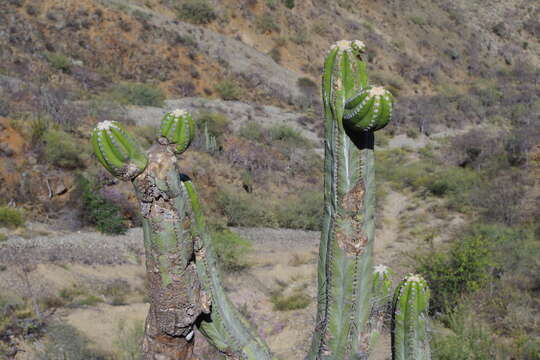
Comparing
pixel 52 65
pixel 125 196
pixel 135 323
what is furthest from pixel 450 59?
pixel 135 323

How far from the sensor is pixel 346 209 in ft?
8.77

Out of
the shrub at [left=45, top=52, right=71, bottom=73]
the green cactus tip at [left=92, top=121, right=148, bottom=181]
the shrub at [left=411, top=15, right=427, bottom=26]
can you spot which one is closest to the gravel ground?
the green cactus tip at [left=92, top=121, right=148, bottom=181]

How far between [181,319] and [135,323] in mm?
5475

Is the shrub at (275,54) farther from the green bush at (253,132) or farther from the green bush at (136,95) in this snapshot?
the green bush at (253,132)

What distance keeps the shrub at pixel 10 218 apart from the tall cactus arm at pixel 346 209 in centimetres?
1029

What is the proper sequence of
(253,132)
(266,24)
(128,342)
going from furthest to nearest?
(266,24) → (253,132) → (128,342)

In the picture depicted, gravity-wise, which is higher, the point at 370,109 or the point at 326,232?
the point at 370,109

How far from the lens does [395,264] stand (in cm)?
1137

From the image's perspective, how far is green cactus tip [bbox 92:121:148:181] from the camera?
264cm

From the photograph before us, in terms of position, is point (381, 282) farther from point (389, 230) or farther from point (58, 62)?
point (58, 62)

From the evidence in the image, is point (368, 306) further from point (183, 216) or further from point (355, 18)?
point (355, 18)

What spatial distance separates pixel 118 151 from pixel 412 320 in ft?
8.45

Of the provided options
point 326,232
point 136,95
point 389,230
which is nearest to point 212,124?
point 136,95

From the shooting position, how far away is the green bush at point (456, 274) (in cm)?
871
